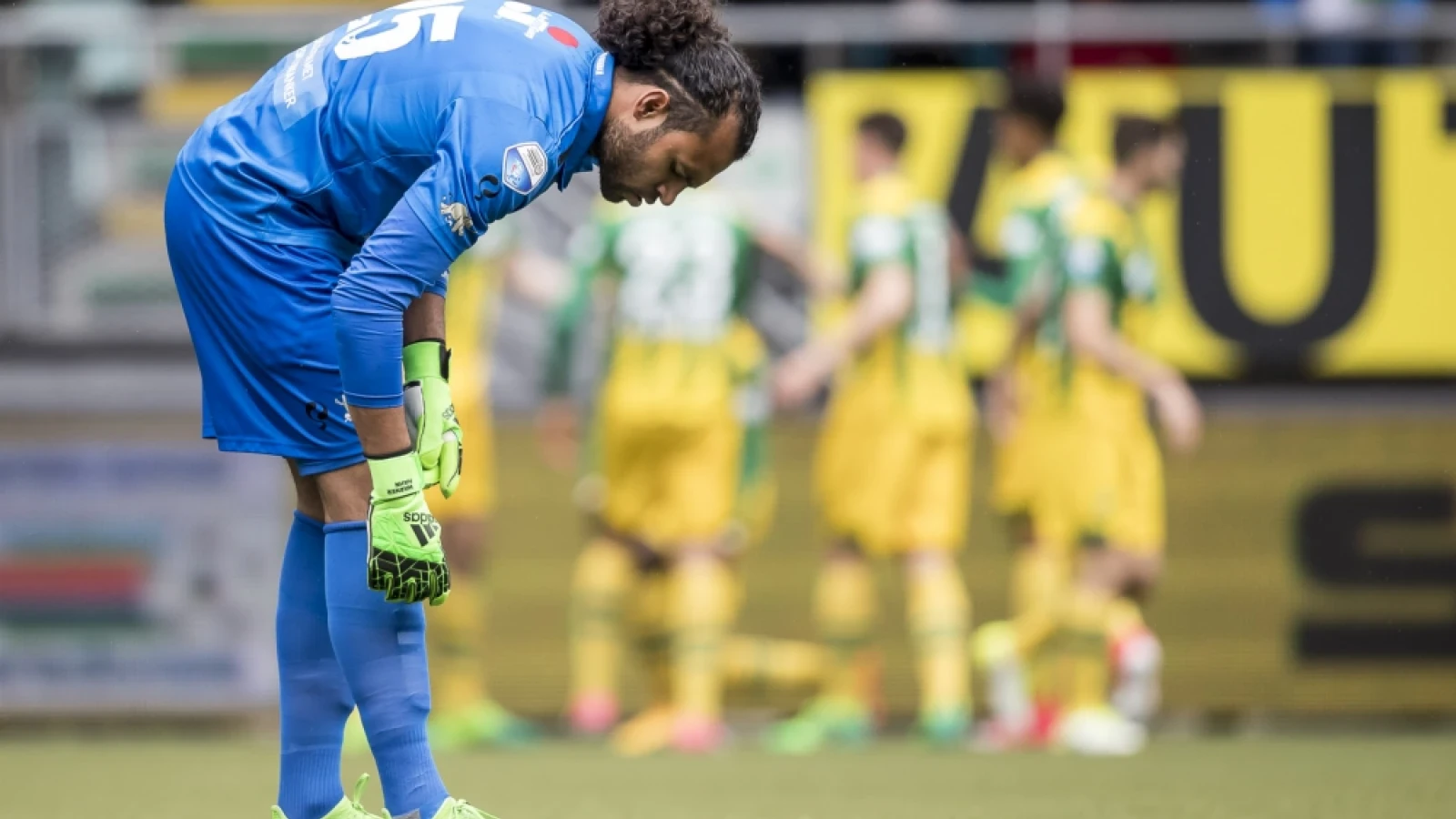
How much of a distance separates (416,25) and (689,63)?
545 millimetres

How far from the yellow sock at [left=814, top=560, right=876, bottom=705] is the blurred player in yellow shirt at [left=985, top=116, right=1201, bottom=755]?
57 cm

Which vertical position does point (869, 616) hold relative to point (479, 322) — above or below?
below

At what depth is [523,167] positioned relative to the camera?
3.99 m

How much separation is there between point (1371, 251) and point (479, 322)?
12.7 ft

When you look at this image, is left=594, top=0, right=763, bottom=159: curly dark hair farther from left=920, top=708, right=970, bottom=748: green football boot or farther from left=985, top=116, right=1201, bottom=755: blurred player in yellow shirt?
left=920, top=708, right=970, bottom=748: green football boot

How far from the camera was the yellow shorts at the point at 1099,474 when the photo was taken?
9367 millimetres

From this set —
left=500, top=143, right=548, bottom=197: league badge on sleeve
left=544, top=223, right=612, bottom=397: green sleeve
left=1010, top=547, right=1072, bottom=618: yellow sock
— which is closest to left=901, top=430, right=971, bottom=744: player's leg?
left=1010, top=547, right=1072, bottom=618: yellow sock

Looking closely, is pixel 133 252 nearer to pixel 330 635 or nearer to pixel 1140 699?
pixel 1140 699

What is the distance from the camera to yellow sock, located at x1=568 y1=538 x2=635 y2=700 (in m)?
9.51

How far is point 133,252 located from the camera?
1009 centimetres

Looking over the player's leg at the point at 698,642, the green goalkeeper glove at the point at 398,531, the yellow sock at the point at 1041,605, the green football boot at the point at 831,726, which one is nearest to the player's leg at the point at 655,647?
the player's leg at the point at 698,642

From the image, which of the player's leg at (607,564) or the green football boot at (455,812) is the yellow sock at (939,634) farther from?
the green football boot at (455,812)

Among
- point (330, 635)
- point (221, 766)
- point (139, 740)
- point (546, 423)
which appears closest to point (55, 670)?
point (139, 740)

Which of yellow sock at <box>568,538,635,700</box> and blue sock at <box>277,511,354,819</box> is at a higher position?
blue sock at <box>277,511,354,819</box>
